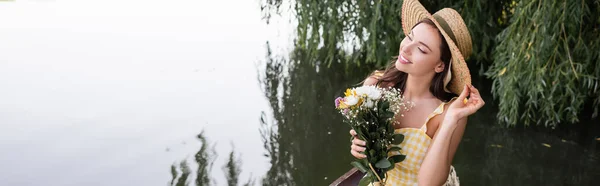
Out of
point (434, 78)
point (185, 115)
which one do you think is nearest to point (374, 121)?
point (434, 78)

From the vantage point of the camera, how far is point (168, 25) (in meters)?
8.26

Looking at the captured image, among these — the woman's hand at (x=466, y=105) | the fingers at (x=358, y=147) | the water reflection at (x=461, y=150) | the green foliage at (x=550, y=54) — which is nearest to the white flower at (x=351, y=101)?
the fingers at (x=358, y=147)

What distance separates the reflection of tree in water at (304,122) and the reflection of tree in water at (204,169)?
186 mm

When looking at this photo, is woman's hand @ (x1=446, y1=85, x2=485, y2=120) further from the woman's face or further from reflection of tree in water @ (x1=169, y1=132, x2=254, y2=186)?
reflection of tree in water @ (x1=169, y1=132, x2=254, y2=186)

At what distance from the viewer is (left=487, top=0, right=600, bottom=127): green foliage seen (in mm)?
3887

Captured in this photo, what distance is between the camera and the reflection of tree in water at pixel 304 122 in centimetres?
413

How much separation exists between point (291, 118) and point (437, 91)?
2993 millimetres

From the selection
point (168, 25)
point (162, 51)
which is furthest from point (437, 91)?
point (168, 25)

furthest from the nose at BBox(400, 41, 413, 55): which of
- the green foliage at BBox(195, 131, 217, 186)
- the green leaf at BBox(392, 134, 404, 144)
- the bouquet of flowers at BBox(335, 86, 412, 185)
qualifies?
Result: the green foliage at BBox(195, 131, 217, 186)

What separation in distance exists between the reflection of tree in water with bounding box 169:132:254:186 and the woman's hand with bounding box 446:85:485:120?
2.21 meters

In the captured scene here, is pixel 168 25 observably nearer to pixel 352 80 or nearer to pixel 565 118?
pixel 352 80

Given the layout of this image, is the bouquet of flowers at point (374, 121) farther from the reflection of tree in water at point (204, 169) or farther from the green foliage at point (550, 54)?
the green foliage at point (550, 54)

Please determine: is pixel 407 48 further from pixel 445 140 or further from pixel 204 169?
pixel 204 169

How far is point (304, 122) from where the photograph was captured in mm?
4965
